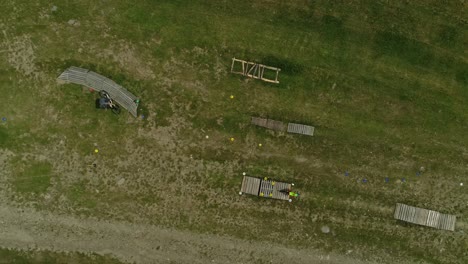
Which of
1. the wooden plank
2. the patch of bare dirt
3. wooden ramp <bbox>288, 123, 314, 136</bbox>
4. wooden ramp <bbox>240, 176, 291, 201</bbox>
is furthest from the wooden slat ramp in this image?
wooden ramp <bbox>288, 123, 314, 136</bbox>

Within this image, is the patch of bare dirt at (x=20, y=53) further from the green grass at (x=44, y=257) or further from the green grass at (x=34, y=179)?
the green grass at (x=44, y=257)

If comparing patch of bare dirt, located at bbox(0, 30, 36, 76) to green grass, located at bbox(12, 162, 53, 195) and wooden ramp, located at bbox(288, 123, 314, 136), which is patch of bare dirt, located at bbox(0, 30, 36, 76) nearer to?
green grass, located at bbox(12, 162, 53, 195)

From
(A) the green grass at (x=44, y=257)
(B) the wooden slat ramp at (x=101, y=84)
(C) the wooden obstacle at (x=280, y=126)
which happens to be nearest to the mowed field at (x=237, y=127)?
(A) the green grass at (x=44, y=257)

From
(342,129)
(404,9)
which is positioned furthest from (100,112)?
(404,9)

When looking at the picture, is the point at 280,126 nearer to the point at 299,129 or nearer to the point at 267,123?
the point at 267,123

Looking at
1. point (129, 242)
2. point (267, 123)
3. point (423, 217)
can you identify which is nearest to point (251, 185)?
point (267, 123)

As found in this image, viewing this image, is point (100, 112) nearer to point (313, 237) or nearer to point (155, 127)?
point (155, 127)
